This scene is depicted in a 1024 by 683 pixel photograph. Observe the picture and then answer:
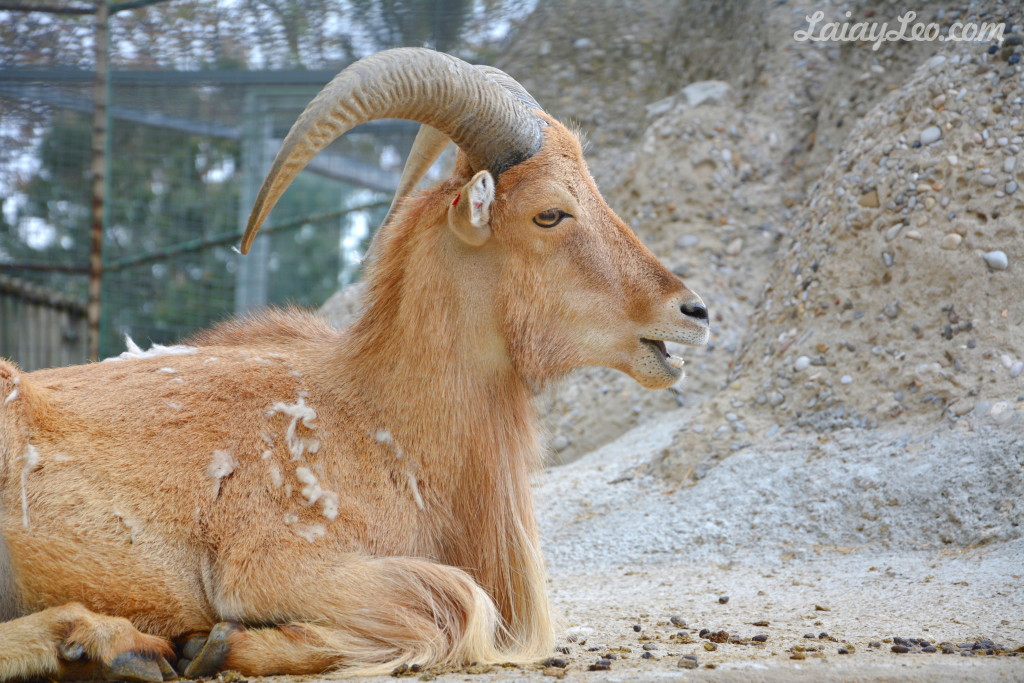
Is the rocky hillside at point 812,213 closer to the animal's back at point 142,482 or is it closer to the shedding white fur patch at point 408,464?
the shedding white fur patch at point 408,464

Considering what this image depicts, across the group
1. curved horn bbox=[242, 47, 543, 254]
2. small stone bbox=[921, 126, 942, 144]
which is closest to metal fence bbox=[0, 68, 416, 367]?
small stone bbox=[921, 126, 942, 144]

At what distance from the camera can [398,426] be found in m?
4.48

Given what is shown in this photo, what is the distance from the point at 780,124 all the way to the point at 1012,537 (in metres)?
6.29

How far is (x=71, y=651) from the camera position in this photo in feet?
11.8

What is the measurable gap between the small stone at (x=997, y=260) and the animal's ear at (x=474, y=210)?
151 inches

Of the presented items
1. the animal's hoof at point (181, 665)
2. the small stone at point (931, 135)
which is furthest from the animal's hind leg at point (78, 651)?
the small stone at point (931, 135)

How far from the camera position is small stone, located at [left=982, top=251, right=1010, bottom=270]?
670 cm

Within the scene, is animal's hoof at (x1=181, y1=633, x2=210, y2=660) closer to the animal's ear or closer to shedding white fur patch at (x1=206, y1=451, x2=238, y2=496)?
shedding white fur patch at (x1=206, y1=451, x2=238, y2=496)

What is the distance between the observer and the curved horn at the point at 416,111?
13.3 feet

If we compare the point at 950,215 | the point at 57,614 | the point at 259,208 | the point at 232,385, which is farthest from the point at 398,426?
the point at 950,215

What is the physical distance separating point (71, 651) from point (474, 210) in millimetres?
2211

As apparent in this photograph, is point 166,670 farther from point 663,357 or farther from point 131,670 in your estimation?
point 663,357

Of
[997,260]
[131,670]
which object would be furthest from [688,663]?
[997,260]

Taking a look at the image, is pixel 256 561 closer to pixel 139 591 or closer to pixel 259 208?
pixel 139 591
